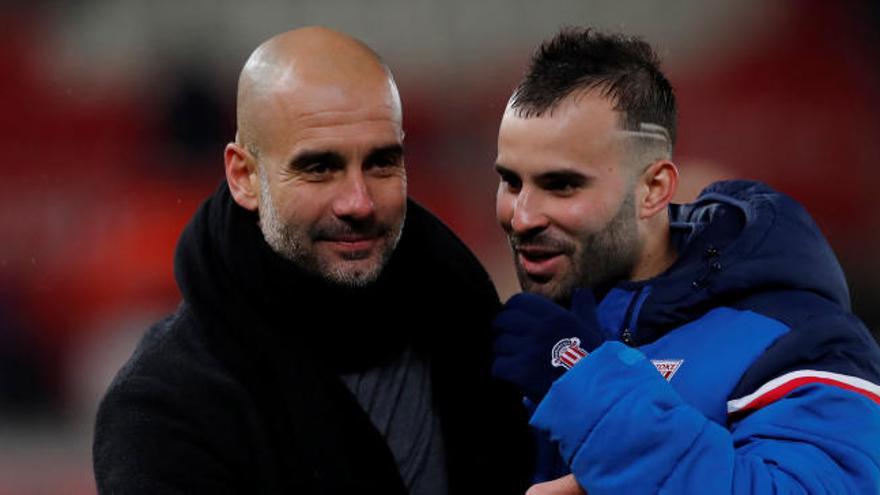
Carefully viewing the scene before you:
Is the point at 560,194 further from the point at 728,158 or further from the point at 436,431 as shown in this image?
the point at 728,158

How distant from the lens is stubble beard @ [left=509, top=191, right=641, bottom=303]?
154cm

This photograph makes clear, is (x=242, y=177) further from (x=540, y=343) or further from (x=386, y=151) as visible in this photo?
(x=540, y=343)

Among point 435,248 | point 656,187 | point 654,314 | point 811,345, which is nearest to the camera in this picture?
point 811,345

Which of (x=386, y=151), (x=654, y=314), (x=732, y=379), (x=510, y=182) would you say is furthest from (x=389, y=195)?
(x=732, y=379)

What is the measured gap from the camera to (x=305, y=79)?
1.57 m

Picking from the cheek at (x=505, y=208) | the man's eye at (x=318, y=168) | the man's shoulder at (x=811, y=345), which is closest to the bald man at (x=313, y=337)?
the man's eye at (x=318, y=168)

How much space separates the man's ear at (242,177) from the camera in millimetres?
1618

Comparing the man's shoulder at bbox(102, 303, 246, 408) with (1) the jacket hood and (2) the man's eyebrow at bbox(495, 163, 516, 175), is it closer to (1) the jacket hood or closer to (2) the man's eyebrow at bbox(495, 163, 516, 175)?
(2) the man's eyebrow at bbox(495, 163, 516, 175)

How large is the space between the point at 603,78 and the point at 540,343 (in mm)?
385

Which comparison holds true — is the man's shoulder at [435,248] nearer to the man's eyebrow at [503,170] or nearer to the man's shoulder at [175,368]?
the man's eyebrow at [503,170]

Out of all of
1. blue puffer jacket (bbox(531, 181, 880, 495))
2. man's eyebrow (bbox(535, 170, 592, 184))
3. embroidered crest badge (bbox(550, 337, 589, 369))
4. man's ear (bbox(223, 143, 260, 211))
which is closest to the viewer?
blue puffer jacket (bbox(531, 181, 880, 495))

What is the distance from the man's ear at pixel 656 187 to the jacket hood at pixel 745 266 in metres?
0.06

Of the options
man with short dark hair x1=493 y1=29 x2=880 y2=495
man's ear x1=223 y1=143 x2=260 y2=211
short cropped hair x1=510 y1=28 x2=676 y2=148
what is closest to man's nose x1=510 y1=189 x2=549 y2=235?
man with short dark hair x1=493 y1=29 x2=880 y2=495

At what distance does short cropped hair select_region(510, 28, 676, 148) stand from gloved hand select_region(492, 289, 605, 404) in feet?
0.88
